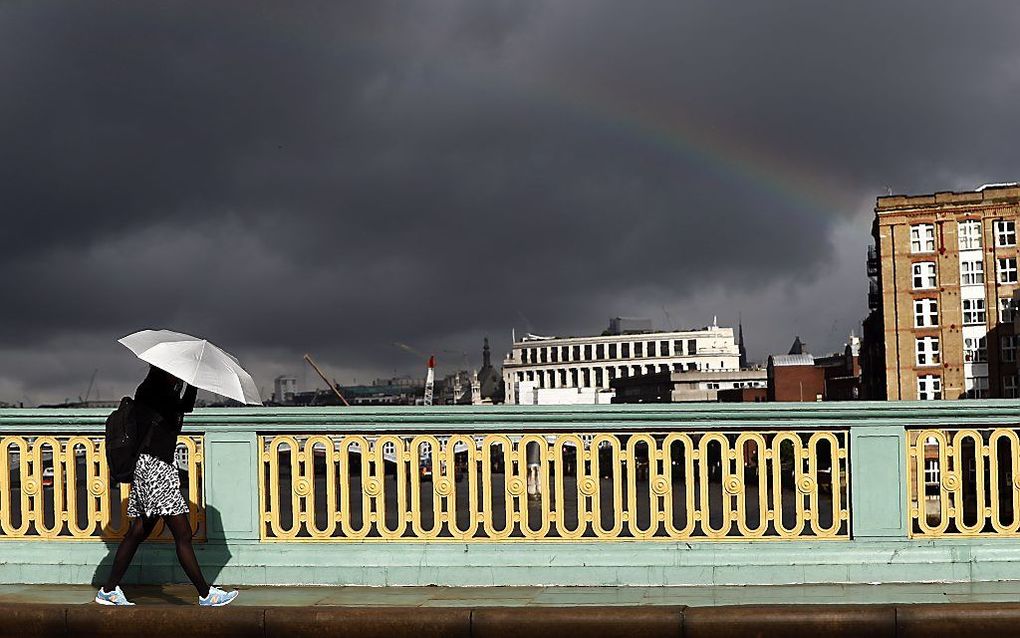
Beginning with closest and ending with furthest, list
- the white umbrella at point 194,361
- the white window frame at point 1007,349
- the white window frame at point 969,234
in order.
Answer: the white umbrella at point 194,361, the white window frame at point 1007,349, the white window frame at point 969,234

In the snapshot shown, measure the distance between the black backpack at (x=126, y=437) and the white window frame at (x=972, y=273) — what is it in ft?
276

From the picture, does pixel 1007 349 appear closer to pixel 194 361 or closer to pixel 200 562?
pixel 200 562

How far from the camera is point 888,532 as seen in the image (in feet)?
24.8

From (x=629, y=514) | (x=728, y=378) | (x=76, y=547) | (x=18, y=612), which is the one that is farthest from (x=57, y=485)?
(x=728, y=378)

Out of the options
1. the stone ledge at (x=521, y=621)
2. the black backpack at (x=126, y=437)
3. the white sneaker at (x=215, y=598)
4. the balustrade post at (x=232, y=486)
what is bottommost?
the stone ledge at (x=521, y=621)

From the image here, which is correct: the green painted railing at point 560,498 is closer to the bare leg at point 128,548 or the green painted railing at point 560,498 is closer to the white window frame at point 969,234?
the bare leg at point 128,548

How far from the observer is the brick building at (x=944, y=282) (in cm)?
8256

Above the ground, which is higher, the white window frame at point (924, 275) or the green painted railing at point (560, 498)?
the white window frame at point (924, 275)

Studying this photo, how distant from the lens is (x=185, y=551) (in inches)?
280

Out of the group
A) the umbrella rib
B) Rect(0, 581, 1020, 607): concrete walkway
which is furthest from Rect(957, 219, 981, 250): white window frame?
the umbrella rib

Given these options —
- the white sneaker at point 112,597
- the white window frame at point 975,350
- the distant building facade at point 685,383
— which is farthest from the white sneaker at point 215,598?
the distant building facade at point 685,383

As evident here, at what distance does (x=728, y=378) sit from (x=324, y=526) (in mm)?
168414

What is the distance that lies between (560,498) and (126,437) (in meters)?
2.82

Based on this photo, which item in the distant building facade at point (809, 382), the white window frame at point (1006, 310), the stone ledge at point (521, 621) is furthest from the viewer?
the distant building facade at point (809, 382)
